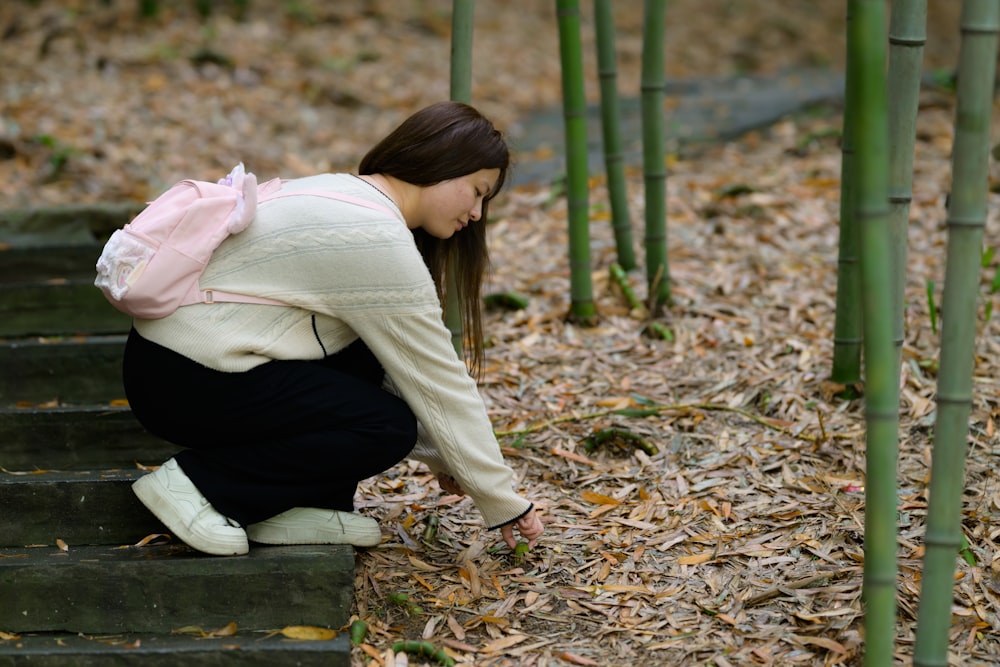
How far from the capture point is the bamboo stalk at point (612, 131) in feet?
11.5

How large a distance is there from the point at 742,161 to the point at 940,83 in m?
1.78

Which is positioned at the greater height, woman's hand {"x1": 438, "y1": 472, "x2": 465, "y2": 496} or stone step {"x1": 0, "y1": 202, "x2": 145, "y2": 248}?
stone step {"x1": 0, "y1": 202, "x2": 145, "y2": 248}

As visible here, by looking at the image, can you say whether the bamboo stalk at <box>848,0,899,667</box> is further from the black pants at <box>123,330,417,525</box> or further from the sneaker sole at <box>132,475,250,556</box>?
the sneaker sole at <box>132,475,250,556</box>

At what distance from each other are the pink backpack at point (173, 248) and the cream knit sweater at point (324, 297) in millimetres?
30

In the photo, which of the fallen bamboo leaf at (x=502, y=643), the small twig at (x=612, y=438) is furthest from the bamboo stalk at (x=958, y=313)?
the small twig at (x=612, y=438)

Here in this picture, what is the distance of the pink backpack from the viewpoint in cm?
199

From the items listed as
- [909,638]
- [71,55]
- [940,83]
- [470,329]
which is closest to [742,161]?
[940,83]

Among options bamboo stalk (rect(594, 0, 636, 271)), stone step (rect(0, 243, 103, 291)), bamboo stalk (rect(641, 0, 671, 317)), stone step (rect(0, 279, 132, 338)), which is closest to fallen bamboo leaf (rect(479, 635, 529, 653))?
bamboo stalk (rect(641, 0, 671, 317))

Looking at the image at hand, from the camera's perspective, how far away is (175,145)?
5578 millimetres

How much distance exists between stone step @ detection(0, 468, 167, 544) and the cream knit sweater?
0.45m

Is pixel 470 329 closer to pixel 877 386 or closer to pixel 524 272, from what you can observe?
pixel 877 386

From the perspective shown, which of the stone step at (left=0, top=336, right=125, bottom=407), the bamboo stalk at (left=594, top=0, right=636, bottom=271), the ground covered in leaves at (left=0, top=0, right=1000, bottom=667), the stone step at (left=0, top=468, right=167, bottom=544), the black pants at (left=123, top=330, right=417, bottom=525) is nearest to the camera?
the black pants at (left=123, top=330, right=417, bottom=525)

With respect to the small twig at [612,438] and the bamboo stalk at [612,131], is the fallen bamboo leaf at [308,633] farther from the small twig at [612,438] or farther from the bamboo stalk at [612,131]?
the bamboo stalk at [612,131]

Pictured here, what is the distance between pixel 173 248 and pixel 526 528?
0.95m
